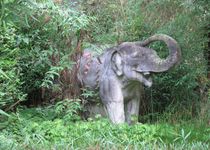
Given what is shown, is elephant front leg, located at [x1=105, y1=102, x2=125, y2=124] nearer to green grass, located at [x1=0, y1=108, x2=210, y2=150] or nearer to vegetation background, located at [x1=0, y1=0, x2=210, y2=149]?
vegetation background, located at [x1=0, y1=0, x2=210, y2=149]

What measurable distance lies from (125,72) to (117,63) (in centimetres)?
13

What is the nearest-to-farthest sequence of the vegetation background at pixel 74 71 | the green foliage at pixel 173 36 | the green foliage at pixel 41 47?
the vegetation background at pixel 74 71 < the green foliage at pixel 41 47 < the green foliage at pixel 173 36

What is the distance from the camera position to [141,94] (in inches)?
233

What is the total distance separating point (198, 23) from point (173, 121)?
125 cm

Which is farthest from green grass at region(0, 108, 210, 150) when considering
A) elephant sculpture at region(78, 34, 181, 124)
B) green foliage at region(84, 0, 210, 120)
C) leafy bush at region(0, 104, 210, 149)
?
green foliage at region(84, 0, 210, 120)

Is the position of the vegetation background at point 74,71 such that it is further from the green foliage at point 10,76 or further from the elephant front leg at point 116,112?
the elephant front leg at point 116,112

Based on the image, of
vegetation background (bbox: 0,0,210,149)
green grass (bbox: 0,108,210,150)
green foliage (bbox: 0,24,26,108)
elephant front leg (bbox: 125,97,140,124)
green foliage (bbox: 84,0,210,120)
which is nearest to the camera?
green grass (bbox: 0,108,210,150)

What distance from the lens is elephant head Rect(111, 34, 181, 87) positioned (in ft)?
16.8

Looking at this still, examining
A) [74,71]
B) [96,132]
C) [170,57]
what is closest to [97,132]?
[96,132]

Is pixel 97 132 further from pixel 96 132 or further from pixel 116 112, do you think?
pixel 116 112

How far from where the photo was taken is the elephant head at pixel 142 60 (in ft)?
16.8

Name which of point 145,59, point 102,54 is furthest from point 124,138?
point 102,54

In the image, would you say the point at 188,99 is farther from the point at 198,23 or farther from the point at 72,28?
the point at 72,28

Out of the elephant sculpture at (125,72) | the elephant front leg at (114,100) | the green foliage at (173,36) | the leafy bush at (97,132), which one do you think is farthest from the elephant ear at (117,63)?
the green foliage at (173,36)
